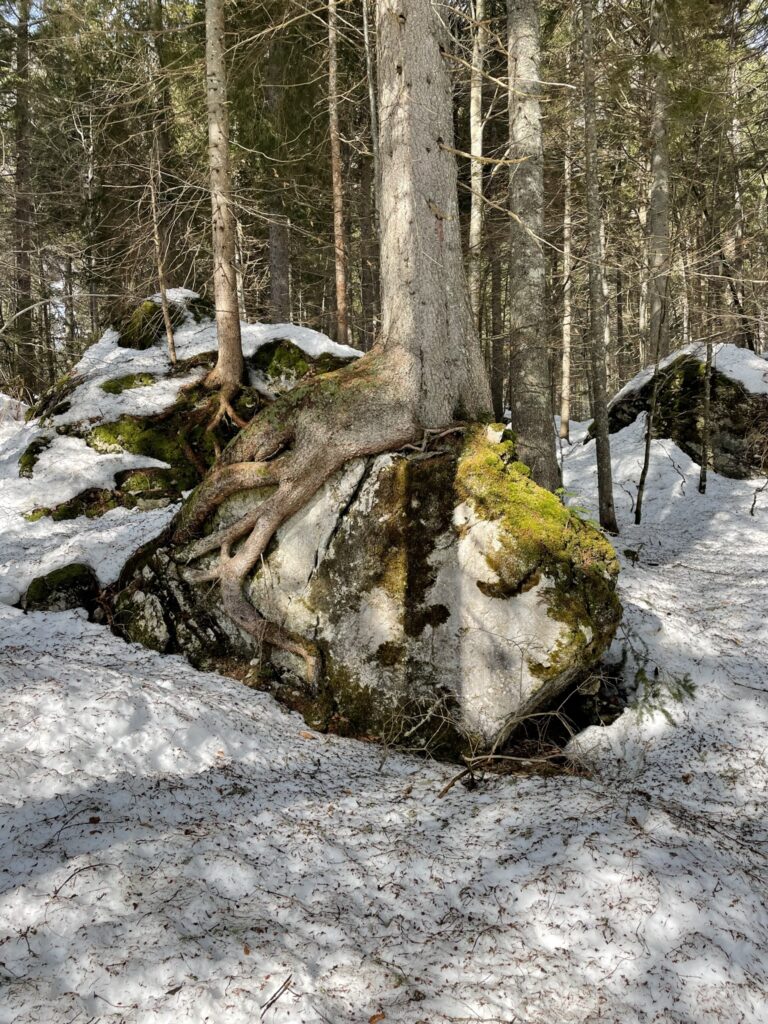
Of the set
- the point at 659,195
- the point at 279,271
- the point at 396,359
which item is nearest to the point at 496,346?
the point at 659,195

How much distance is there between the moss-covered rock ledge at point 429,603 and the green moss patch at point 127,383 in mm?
5913

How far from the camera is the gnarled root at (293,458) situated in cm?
552

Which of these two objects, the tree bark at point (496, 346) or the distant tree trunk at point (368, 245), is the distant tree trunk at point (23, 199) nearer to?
the distant tree trunk at point (368, 245)

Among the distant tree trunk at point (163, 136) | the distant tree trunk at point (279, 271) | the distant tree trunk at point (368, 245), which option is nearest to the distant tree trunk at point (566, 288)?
the distant tree trunk at point (368, 245)

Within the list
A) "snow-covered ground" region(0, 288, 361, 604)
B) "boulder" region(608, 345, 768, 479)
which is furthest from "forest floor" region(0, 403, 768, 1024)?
"boulder" region(608, 345, 768, 479)

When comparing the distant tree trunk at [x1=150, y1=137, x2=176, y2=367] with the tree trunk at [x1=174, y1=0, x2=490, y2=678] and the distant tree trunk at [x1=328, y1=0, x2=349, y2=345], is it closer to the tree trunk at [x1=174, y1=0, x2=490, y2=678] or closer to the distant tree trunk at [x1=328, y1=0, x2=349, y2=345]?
the distant tree trunk at [x1=328, y1=0, x2=349, y2=345]

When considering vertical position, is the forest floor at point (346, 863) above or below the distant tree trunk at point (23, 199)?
below

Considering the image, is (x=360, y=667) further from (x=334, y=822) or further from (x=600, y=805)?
(x=600, y=805)

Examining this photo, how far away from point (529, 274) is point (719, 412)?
294 inches

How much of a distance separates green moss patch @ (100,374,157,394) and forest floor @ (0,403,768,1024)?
5.81m

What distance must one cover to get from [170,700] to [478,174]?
9.97 meters

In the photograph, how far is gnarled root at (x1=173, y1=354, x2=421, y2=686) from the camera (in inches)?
217

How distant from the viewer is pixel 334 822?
12.1ft

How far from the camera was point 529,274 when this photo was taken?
722cm
